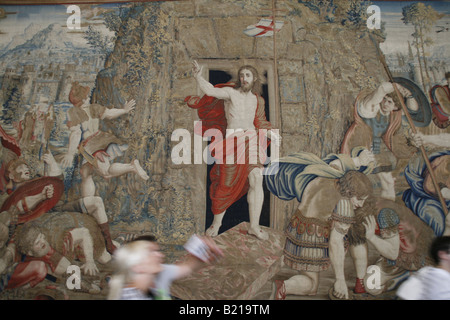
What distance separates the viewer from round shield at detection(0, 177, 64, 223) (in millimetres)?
7273

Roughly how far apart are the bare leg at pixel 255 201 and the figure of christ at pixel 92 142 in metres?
1.85

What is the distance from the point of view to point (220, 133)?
24.6 ft

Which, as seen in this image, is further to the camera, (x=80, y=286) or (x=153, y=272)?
(x=80, y=286)

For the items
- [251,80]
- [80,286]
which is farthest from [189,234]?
[251,80]

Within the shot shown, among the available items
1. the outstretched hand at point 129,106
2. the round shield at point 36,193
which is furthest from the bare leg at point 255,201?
the round shield at point 36,193

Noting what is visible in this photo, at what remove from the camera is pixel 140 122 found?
297 inches

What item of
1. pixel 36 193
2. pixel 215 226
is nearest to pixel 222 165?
pixel 215 226

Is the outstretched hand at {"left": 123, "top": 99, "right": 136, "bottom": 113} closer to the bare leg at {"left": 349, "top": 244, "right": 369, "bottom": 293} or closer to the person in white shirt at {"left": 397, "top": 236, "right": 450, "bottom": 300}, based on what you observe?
the bare leg at {"left": 349, "top": 244, "right": 369, "bottom": 293}

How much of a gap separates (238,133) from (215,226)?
1.68 m

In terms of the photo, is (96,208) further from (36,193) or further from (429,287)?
(429,287)

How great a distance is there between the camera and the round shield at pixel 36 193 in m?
7.27
